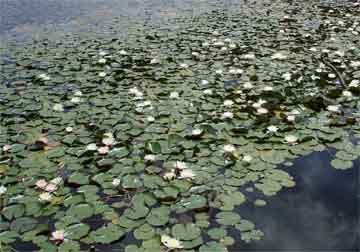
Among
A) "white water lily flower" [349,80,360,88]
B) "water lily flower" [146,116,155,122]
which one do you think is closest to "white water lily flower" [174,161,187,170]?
"water lily flower" [146,116,155,122]

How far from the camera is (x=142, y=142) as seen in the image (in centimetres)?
400

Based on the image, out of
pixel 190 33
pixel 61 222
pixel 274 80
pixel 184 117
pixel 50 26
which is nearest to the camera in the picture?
pixel 61 222

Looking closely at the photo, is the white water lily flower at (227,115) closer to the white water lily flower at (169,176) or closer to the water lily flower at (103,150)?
the white water lily flower at (169,176)

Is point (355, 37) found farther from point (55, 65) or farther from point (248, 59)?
point (55, 65)

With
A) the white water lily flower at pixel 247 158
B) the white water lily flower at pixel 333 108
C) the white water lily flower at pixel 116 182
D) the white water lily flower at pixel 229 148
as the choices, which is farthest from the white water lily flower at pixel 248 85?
the white water lily flower at pixel 116 182

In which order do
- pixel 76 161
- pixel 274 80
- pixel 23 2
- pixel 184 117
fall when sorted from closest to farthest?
pixel 76 161, pixel 184 117, pixel 274 80, pixel 23 2

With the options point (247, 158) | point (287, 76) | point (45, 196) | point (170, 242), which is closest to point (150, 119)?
point (247, 158)

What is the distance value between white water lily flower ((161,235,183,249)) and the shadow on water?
1.32ft

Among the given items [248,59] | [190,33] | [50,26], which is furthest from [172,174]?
[50,26]

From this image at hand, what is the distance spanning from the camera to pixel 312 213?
10.4 feet

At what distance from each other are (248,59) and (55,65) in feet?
10.9

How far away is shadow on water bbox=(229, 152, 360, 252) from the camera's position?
2.88m

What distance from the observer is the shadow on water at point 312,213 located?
288 centimetres

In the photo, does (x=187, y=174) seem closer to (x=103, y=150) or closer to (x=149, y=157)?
(x=149, y=157)
